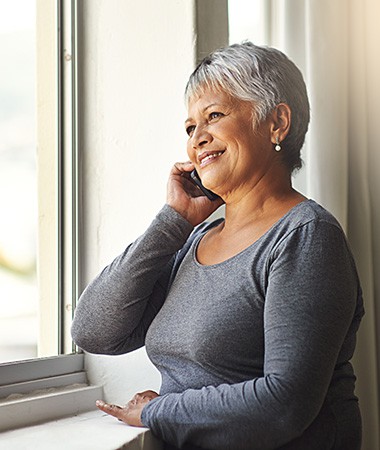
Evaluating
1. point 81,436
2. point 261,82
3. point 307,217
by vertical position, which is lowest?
point 81,436

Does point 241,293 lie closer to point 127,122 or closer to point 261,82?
point 261,82

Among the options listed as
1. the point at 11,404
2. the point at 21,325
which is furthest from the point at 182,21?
the point at 11,404

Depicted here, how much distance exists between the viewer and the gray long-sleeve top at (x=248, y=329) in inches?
53.4

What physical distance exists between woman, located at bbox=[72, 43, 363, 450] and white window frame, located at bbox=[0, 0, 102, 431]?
0.23 m

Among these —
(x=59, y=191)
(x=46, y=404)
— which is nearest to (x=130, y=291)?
(x=46, y=404)

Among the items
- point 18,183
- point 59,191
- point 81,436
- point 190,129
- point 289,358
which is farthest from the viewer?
point 59,191

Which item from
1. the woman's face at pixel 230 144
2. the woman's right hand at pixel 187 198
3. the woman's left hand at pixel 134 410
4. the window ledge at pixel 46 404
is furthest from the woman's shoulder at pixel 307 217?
the window ledge at pixel 46 404

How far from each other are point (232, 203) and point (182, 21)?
50cm

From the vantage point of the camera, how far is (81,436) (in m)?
1.57

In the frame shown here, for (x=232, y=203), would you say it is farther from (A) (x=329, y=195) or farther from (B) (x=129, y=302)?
(A) (x=329, y=195)

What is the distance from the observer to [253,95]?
1.59 m

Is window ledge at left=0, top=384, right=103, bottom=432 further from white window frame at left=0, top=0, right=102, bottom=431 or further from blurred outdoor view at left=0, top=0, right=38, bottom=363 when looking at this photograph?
blurred outdoor view at left=0, top=0, right=38, bottom=363

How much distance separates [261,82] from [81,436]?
2.54 ft

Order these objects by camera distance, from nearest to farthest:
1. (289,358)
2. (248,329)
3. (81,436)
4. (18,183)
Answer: (289,358) < (248,329) < (81,436) < (18,183)
